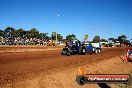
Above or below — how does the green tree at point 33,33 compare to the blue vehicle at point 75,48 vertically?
above

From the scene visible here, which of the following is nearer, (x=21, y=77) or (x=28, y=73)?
(x=21, y=77)

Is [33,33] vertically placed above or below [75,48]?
above

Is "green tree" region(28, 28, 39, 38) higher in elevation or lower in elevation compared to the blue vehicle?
Result: higher

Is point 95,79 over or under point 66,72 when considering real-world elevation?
over

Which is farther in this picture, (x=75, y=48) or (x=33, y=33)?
(x=33, y=33)

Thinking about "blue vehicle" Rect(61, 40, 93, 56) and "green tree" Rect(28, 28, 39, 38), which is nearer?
"blue vehicle" Rect(61, 40, 93, 56)

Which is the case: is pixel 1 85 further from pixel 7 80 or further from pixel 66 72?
pixel 66 72

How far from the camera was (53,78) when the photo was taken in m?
10.9

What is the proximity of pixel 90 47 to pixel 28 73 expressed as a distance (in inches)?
694

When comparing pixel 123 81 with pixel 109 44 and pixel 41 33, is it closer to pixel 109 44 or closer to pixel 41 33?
pixel 109 44

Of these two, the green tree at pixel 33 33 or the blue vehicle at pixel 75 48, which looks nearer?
the blue vehicle at pixel 75 48

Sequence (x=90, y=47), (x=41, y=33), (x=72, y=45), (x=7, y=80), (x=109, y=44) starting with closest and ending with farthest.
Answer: (x=7, y=80)
(x=72, y=45)
(x=90, y=47)
(x=109, y=44)
(x=41, y=33)

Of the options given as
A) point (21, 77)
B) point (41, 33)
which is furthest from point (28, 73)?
point (41, 33)

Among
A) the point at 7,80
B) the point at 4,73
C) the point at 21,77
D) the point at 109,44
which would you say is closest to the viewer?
the point at 7,80
